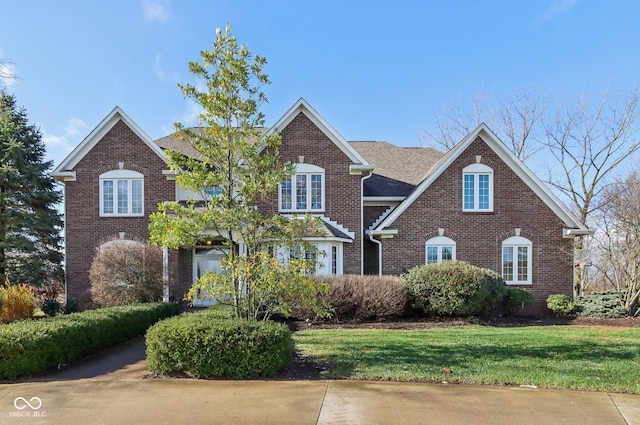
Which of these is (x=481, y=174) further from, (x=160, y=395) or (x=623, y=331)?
(x=160, y=395)

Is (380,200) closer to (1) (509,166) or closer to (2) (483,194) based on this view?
(2) (483,194)

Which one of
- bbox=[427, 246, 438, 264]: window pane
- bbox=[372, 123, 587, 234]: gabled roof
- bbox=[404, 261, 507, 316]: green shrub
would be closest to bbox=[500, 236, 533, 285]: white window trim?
bbox=[372, 123, 587, 234]: gabled roof

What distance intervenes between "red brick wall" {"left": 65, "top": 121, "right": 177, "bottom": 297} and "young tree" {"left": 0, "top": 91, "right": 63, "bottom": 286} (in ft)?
8.71

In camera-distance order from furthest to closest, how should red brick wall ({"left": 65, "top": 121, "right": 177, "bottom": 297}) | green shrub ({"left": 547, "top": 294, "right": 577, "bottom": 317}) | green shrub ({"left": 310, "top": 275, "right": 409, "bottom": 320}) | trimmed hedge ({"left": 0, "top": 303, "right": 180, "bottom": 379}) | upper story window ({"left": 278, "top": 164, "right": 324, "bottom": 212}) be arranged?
red brick wall ({"left": 65, "top": 121, "right": 177, "bottom": 297}) → upper story window ({"left": 278, "top": 164, "right": 324, "bottom": 212}) → green shrub ({"left": 547, "top": 294, "right": 577, "bottom": 317}) → green shrub ({"left": 310, "top": 275, "right": 409, "bottom": 320}) → trimmed hedge ({"left": 0, "top": 303, "right": 180, "bottom": 379})

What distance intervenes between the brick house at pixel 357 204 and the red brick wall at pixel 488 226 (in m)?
0.04

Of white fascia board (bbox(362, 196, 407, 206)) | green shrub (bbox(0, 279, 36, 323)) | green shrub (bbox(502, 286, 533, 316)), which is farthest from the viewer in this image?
white fascia board (bbox(362, 196, 407, 206))

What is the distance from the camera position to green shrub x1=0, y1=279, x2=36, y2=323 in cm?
1146

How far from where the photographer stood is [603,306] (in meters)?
15.0

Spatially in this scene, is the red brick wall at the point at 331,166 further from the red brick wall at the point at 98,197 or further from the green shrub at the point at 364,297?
the red brick wall at the point at 98,197

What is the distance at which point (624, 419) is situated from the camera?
4.95 metres

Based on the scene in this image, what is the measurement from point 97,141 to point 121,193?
2252 millimetres

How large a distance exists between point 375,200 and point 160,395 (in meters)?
12.8

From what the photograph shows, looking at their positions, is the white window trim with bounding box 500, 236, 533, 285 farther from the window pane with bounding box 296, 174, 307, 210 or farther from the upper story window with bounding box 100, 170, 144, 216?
the upper story window with bounding box 100, 170, 144, 216

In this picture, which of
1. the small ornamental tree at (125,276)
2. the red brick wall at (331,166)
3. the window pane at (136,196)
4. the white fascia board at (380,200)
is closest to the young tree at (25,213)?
the window pane at (136,196)
